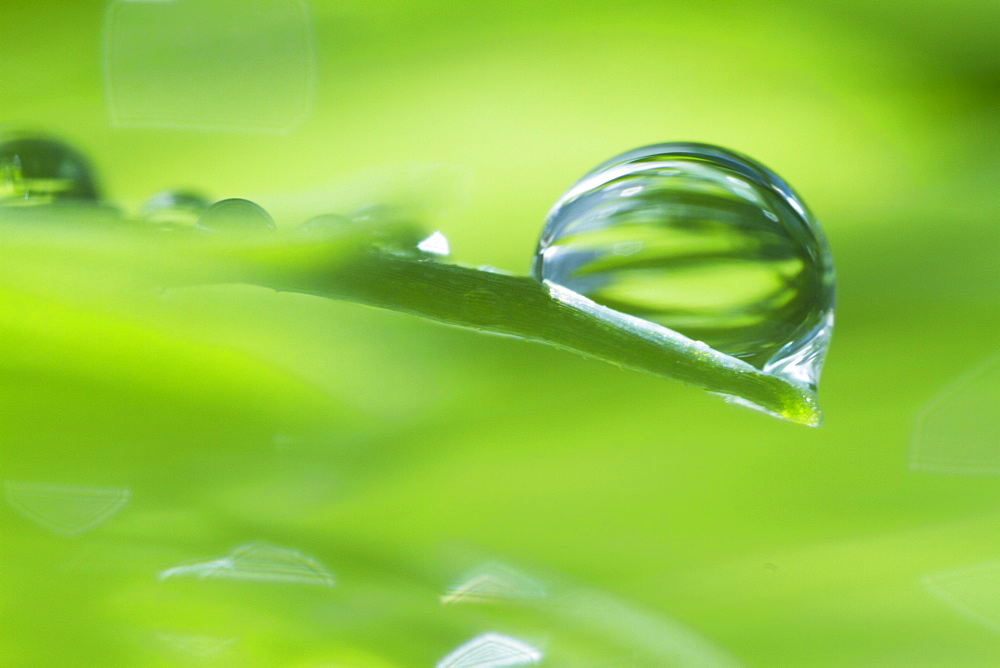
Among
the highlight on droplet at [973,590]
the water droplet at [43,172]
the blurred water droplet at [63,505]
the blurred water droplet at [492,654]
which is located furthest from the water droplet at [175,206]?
the highlight on droplet at [973,590]

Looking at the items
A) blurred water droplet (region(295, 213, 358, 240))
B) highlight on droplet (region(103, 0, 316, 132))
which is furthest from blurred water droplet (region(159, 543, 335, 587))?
highlight on droplet (region(103, 0, 316, 132))

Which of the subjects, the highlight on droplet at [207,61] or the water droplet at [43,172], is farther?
the highlight on droplet at [207,61]

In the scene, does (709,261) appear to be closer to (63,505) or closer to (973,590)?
(973,590)

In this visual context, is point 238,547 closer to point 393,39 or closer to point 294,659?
point 294,659

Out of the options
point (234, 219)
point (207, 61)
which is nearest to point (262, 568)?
point (234, 219)

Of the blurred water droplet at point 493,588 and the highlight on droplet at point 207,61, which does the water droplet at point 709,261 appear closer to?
the blurred water droplet at point 493,588

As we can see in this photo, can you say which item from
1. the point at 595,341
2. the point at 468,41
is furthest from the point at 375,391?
the point at 468,41

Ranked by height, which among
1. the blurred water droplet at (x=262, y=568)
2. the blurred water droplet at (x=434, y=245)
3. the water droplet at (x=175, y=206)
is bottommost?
the blurred water droplet at (x=262, y=568)
